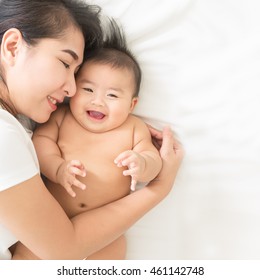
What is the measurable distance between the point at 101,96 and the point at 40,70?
0.76 ft

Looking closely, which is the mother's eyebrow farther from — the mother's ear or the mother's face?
the mother's ear

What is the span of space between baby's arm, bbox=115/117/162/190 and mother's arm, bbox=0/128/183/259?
50 millimetres

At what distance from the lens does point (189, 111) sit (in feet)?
4.75

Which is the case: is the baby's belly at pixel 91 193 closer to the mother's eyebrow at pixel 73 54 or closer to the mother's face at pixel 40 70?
the mother's face at pixel 40 70

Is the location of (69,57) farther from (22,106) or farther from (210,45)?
(210,45)

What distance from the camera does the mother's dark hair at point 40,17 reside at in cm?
118

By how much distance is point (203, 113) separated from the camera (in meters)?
1.45

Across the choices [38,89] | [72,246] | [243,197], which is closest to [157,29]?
[38,89]

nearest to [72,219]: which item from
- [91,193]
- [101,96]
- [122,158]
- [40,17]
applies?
[91,193]

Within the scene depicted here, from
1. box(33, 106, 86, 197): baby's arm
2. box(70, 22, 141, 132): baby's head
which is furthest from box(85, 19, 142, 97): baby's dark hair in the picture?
box(33, 106, 86, 197): baby's arm

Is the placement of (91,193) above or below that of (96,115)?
below

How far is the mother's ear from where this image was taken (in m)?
1.17

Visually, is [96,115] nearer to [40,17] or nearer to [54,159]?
[54,159]

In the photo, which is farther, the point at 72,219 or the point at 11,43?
the point at 72,219
